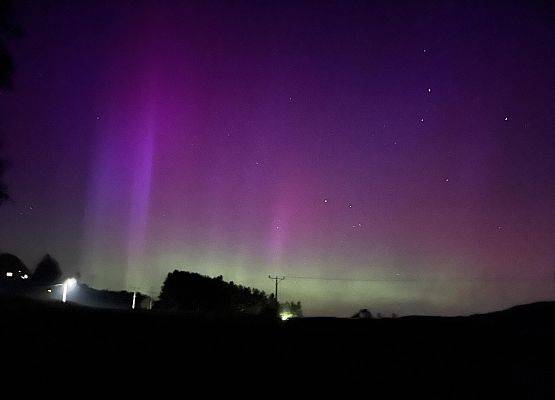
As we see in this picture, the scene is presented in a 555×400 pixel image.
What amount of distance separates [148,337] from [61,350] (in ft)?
4.41

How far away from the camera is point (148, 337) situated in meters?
8.02

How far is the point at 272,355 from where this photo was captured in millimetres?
8281

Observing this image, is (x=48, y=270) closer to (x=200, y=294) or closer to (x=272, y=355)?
(x=200, y=294)

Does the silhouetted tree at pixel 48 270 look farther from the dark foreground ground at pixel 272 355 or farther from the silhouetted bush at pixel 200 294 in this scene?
the dark foreground ground at pixel 272 355

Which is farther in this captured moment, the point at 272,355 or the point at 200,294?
the point at 200,294

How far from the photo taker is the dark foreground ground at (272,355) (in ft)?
23.1

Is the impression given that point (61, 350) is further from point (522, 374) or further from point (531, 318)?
point (531, 318)

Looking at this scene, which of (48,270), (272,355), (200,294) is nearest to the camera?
(272,355)

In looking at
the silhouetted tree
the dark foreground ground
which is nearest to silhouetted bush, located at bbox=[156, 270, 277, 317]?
the silhouetted tree

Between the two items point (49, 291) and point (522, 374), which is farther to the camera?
point (49, 291)

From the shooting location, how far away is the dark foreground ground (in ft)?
23.1

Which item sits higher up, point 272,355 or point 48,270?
point 48,270

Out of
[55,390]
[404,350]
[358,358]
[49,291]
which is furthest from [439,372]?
[49,291]

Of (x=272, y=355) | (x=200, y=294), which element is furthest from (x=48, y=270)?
(x=272, y=355)
